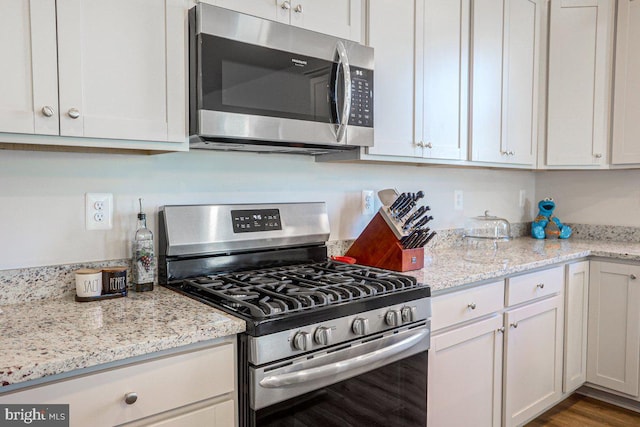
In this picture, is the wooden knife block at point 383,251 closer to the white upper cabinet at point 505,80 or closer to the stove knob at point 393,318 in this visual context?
the stove knob at point 393,318

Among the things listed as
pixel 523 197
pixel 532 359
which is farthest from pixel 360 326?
pixel 523 197

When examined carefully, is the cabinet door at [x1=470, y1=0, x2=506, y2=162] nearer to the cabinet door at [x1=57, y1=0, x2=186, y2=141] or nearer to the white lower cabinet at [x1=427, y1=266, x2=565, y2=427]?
the white lower cabinet at [x1=427, y1=266, x2=565, y2=427]

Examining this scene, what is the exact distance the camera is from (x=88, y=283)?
1.40 m

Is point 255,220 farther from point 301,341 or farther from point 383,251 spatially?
point 301,341

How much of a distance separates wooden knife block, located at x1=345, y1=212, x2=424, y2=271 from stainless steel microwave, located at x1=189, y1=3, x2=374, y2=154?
39 centimetres

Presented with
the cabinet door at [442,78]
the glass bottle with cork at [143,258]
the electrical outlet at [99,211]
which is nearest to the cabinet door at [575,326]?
the cabinet door at [442,78]

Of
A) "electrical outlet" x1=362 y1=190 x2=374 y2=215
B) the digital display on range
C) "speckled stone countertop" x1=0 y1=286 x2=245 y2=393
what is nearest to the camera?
"speckled stone countertop" x1=0 y1=286 x2=245 y2=393

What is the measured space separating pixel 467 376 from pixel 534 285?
632 mm

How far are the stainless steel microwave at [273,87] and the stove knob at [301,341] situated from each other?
2.14 feet

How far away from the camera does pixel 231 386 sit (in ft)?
3.87

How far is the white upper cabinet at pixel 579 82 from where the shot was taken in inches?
110

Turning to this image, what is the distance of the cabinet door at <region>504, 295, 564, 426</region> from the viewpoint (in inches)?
83.0

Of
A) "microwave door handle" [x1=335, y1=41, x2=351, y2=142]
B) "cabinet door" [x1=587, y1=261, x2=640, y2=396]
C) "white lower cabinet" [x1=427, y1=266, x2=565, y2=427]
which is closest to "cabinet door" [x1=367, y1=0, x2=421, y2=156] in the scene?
"microwave door handle" [x1=335, y1=41, x2=351, y2=142]

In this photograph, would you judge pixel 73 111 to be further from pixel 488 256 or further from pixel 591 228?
pixel 591 228
